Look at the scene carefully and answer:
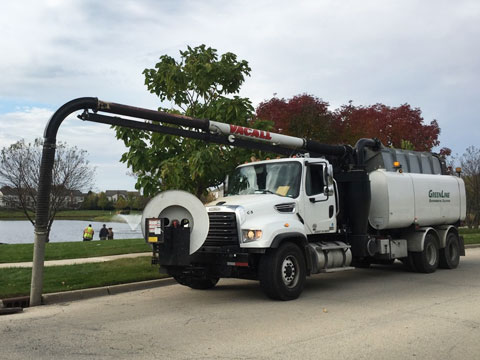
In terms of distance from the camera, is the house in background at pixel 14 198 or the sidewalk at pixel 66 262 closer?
the sidewalk at pixel 66 262

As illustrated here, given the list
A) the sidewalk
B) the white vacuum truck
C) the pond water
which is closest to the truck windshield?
the white vacuum truck

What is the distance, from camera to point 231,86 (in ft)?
42.1

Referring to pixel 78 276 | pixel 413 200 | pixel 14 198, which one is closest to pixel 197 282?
pixel 78 276

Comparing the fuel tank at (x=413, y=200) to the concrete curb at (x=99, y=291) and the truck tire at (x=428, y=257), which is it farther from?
the concrete curb at (x=99, y=291)

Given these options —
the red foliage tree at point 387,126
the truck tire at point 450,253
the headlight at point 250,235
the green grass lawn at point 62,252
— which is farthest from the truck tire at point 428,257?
the red foliage tree at point 387,126

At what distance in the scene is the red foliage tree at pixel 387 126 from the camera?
26.9 m

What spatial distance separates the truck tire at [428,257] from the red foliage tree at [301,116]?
12.0m

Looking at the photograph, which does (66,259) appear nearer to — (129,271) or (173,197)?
(129,271)

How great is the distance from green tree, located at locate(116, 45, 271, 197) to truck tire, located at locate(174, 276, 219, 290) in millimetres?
2260

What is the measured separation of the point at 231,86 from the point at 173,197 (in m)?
4.93

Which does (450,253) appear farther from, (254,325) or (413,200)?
(254,325)

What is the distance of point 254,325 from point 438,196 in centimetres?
832

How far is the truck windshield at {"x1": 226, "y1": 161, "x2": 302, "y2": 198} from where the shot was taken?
982 cm

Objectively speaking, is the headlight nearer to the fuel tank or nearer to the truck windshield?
the truck windshield
